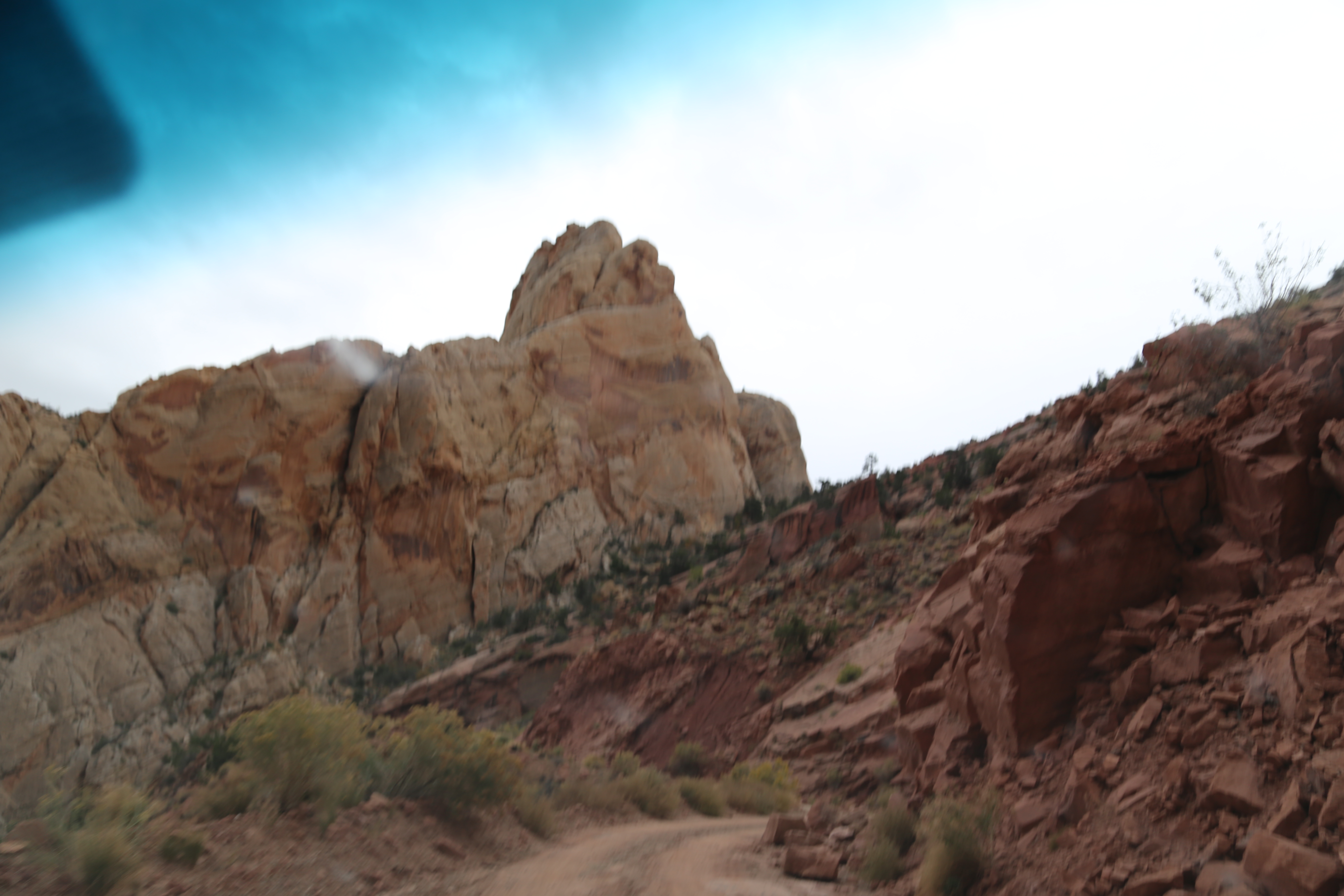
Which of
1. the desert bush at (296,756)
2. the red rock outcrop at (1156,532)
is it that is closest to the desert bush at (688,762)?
the red rock outcrop at (1156,532)

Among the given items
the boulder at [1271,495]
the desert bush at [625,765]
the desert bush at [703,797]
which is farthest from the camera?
the desert bush at [625,765]

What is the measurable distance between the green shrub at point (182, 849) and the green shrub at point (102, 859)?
54 centimetres

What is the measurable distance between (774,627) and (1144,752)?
15.4 meters

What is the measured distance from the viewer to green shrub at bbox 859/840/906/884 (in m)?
8.09

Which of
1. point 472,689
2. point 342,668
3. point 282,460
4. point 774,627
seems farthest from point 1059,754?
point 282,460

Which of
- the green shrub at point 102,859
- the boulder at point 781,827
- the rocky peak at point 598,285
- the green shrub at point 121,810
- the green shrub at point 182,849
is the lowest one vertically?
the boulder at point 781,827

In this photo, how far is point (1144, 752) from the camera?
6.19m

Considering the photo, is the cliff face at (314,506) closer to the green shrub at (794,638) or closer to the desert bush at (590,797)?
the green shrub at (794,638)

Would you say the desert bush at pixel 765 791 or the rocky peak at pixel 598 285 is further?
the rocky peak at pixel 598 285

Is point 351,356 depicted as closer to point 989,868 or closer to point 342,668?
point 342,668

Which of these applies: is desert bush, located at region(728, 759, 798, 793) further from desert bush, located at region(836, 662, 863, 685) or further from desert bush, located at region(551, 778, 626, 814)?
desert bush, located at region(551, 778, 626, 814)

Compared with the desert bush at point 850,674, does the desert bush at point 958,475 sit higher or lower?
higher

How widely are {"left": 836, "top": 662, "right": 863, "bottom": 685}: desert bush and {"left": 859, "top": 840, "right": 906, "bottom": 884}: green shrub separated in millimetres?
8559

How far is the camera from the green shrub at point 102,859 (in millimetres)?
5715
